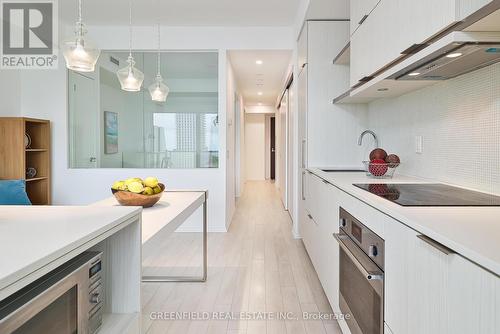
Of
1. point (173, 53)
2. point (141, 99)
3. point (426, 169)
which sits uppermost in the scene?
point (173, 53)

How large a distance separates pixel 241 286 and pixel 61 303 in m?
1.87

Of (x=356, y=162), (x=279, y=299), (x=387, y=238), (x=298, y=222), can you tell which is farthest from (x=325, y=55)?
(x=387, y=238)

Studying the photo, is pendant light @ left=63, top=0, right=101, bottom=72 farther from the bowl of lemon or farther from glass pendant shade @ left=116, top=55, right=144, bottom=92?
the bowl of lemon

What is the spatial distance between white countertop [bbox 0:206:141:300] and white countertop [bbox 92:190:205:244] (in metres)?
0.24

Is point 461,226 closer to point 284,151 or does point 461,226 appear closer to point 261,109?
point 284,151

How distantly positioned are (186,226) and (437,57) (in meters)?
3.68

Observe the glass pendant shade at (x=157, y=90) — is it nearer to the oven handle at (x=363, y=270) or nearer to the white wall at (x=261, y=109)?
the oven handle at (x=363, y=270)

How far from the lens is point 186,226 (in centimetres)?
441

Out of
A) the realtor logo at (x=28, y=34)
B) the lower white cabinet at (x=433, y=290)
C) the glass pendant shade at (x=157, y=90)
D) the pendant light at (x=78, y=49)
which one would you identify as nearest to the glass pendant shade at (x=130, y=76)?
the glass pendant shade at (x=157, y=90)

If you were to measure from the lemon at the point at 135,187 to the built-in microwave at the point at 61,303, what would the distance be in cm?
79

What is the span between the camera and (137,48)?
4.34 m

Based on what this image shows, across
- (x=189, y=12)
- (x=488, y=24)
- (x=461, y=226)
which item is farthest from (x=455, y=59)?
(x=189, y=12)

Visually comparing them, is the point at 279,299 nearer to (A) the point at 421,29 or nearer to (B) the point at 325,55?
(A) the point at 421,29

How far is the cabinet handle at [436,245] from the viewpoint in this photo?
2.53ft
